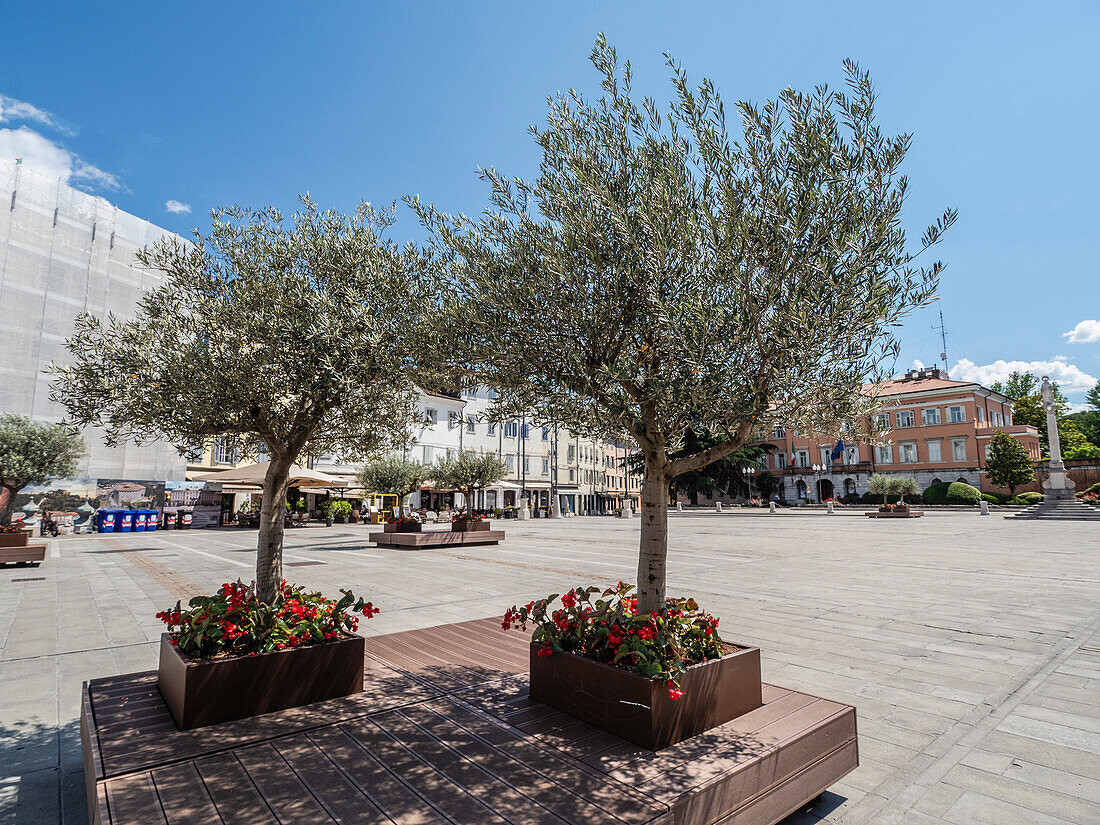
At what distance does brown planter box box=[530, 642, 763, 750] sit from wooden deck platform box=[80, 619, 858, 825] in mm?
75

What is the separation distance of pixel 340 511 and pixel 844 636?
3442 centimetres

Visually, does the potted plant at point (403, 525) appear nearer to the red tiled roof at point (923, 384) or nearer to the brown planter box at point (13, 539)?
the brown planter box at point (13, 539)

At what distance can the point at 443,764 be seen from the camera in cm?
313

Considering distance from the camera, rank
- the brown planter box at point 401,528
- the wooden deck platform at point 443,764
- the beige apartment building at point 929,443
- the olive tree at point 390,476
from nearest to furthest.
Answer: the wooden deck platform at point 443,764 → the brown planter box at point 401,528 → the olive tree at point 390,476 → the beige apartment building at point 929,443

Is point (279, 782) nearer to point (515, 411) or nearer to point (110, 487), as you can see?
point (515, 411)

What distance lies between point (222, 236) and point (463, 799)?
531 centimetres

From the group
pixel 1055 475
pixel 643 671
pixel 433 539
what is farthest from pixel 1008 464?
pixel 643 671

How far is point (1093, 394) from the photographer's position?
73.4m

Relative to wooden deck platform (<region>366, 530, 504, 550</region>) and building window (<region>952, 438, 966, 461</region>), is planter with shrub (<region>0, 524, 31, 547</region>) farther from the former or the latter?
building window (<region>952, 438, 966, 461</region>)

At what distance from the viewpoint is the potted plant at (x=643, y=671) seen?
3.31 metres

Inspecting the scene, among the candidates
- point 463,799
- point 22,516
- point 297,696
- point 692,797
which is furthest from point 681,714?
point 22,516

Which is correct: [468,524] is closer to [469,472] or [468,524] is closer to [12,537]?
[469,472]

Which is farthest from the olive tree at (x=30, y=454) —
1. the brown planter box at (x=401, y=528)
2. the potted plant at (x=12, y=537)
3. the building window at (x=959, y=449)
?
the building window at (x=959, y=449)

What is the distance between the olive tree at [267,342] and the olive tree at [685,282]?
1005 millimetres
